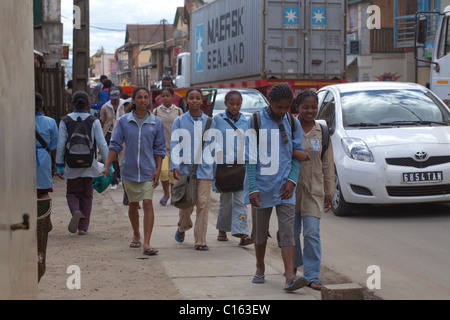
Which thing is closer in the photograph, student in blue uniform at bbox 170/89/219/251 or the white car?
student in blue uniform at bbox 170/89/219/251

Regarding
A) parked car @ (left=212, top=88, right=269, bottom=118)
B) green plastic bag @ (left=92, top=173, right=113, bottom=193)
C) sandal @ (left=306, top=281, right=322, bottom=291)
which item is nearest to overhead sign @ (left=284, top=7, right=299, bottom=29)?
parked car @ (left=212, top=88, right=269, bottom=118)

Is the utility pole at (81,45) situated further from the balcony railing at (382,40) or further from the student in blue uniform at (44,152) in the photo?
the balcony railing at (382,40)

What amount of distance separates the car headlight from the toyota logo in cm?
56

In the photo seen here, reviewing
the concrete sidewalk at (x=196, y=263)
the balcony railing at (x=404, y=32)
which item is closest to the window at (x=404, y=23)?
the balcony railing at (x=404, y=32)

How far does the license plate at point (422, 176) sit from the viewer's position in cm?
945

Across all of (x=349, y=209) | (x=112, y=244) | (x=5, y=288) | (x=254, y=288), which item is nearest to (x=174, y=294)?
(x=254, y=288)

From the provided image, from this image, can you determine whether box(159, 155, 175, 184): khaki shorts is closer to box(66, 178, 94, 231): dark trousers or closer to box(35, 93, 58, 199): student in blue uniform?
box(66, 178, 94, 231): dark trousers

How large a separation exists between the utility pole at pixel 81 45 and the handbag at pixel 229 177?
8.44m

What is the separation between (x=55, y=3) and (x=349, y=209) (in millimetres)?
21442

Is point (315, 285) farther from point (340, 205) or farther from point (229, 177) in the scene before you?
point (340, 205)

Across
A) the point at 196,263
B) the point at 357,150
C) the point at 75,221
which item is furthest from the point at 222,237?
the point at 357,150

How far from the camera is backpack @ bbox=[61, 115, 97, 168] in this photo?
28.7ft

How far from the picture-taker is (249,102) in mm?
18141
